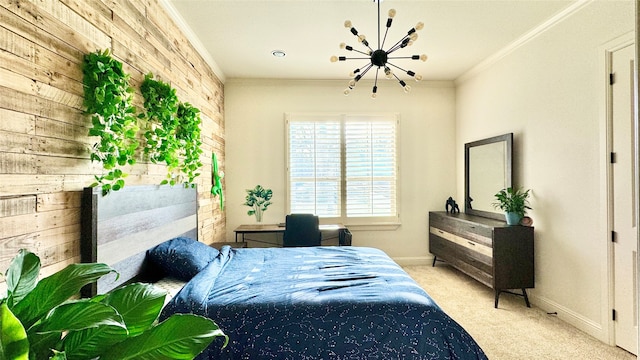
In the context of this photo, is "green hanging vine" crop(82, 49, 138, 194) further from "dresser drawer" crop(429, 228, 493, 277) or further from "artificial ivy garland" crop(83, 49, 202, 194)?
"dresser drawer" crop(429, 228, 493, 277)

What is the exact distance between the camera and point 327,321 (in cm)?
157

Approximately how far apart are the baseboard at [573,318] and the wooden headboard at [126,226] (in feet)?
11.5

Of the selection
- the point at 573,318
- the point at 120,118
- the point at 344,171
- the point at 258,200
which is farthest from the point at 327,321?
the point at 344,171

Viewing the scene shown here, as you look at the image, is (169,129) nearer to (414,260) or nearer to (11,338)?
(11,338)

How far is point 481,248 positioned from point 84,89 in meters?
3.64

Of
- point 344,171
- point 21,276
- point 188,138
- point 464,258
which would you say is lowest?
point 464,258

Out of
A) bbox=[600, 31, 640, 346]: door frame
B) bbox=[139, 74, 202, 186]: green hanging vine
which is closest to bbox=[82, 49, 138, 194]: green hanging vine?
bbox=[139, 74, 202, 186]: green hanging vine

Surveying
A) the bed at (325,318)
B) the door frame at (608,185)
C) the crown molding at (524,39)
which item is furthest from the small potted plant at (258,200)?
the door frame at (608,185)

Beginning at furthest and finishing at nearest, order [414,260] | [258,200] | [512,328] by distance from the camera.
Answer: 1. [414,260]
2. [258,200]
3. [512,328]

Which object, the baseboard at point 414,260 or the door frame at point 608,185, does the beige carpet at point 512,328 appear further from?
the baseboard at point 414,260

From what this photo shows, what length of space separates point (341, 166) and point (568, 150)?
2.59 metres

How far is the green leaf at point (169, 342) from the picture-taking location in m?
0.60

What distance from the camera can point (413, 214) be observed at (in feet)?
15.2

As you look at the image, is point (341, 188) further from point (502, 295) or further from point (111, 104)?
point (111, 104)
